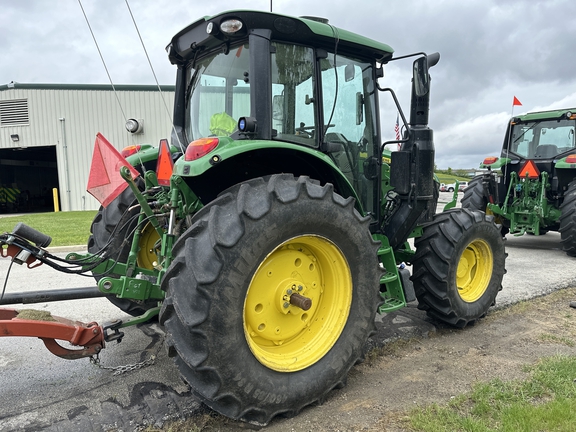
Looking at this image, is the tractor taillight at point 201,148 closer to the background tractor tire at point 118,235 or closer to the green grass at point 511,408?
the background tractor tire at point 118,235

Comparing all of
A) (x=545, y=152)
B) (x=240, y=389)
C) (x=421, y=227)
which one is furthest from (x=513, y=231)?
(x=240, y=389)

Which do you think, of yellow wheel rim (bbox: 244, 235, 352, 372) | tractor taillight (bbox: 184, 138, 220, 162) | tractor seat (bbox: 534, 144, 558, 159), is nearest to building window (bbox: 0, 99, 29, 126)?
tractor seat (bbox: 534, 144, 558, 159)

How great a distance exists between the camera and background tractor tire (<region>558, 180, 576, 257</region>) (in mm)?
7445

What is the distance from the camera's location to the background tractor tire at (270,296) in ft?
7.18

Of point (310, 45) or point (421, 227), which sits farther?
point (421, 227)

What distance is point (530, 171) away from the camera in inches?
340

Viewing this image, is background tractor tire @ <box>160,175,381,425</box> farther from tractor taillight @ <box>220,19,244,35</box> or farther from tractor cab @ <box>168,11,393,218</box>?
tractor taillight @ <box>220,19,244,35</box>

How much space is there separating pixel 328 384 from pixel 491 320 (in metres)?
2.29

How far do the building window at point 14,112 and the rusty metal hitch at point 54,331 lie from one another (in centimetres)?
2099

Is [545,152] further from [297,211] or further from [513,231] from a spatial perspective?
[297,211]

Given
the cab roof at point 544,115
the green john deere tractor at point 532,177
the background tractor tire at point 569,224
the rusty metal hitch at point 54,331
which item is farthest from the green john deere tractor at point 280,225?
the cab roof at point 544,115

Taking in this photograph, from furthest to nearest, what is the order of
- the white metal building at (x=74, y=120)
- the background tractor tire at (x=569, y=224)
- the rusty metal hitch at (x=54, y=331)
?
the white metal building at (x=74, y=120), the background tractor tire at (x=569, y=224), the rusty metal hitch at (x=54, y=331)

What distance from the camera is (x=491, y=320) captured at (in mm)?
4191

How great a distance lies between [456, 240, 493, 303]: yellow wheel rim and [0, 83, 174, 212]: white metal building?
17.5 m
